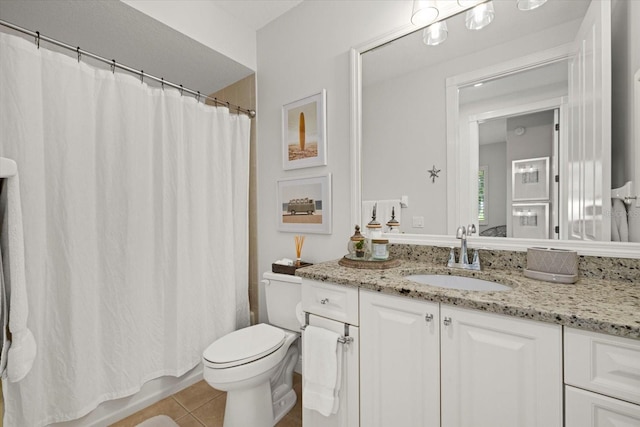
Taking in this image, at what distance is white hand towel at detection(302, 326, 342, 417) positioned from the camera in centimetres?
114

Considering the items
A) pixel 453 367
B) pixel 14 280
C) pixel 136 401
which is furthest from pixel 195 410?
pixel 453 367

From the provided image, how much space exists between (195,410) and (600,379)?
6.29ft

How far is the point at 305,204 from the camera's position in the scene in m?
1.92

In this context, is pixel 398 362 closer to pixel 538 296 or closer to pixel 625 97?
pixel 538 296

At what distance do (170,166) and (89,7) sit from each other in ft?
3.06

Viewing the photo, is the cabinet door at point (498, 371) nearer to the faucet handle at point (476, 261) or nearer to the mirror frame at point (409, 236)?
the faucet handle at point (476, 261)

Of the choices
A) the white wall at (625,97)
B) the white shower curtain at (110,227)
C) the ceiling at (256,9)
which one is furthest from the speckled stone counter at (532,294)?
the ceiling at (256,9)

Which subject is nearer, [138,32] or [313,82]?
[138,32]

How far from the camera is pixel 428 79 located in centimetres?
145

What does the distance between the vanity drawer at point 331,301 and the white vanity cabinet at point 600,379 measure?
65cm

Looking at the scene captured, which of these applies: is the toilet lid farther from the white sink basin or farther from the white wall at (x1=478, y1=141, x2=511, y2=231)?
the white wall at (x1=478, y1=141, x2=511, y2=231)

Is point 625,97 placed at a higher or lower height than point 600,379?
higher

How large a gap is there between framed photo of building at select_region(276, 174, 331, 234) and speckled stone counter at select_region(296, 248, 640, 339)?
578 millimetres

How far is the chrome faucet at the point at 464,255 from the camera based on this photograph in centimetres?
125
